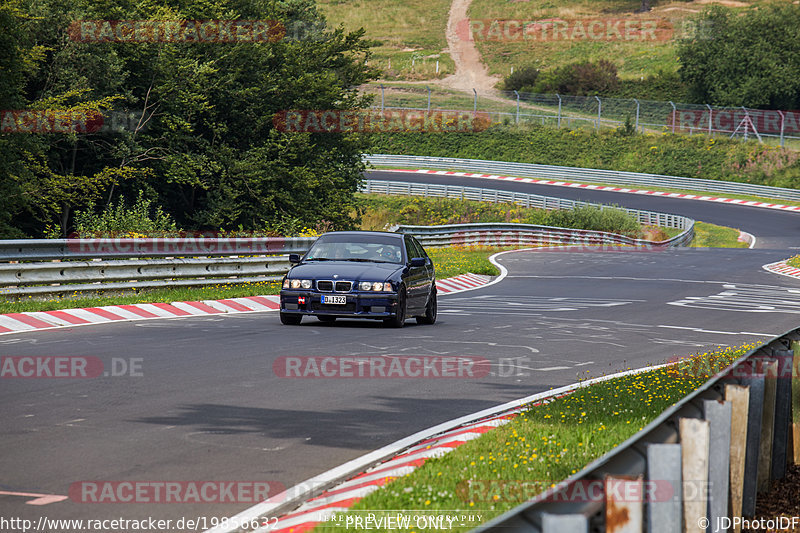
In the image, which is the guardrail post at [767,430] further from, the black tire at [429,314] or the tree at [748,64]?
the tree at [748,64]

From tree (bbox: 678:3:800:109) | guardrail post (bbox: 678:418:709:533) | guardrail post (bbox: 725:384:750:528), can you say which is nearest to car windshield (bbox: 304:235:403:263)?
guardrail post (bbox: 725:384:750:528)

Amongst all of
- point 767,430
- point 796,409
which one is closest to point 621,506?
point 767,430

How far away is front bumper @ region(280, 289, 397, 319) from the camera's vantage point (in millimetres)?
16016

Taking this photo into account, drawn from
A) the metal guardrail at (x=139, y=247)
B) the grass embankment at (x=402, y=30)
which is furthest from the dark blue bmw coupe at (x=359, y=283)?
the grass embankment at (x=402, y=30)

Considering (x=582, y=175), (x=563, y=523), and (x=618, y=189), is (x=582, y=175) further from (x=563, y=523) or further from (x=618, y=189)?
(x=563, y=523)

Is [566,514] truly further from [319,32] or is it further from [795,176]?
[795,176]

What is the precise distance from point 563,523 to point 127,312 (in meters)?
15.2

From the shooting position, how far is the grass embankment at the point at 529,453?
19.0 feet

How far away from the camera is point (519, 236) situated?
48.5 metres

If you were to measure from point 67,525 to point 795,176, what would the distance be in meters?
71.6

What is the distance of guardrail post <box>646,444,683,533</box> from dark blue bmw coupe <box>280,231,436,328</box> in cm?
1240

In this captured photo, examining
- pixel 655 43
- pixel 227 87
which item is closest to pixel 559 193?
pixel 227 87

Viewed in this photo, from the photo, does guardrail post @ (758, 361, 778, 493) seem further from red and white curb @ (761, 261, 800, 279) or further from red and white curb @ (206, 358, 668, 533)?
red and white curb @ (761, 261, 800, 279)

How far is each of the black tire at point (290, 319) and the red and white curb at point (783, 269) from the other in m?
22.2
